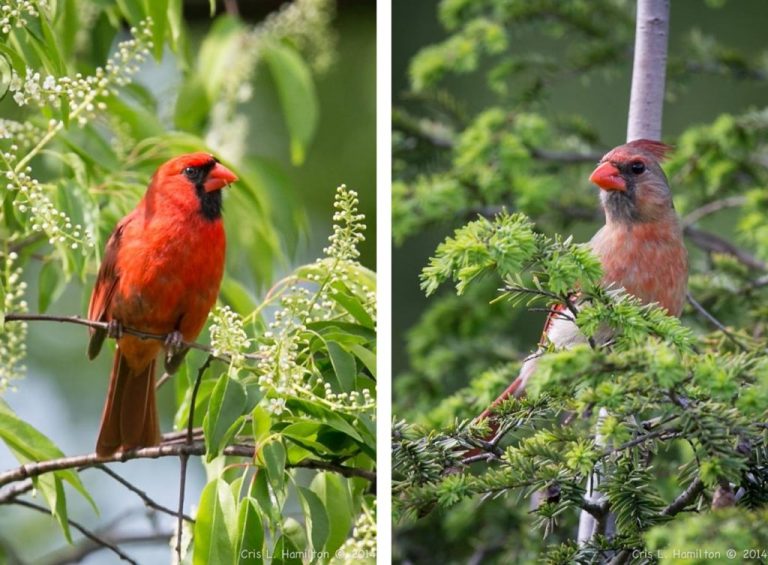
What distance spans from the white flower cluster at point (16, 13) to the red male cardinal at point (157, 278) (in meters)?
0.33

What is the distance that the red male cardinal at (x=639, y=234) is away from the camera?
159cm

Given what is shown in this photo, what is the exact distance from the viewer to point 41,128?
5.40 ft

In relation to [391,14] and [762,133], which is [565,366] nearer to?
[391,14]

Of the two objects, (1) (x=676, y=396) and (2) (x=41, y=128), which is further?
(2) (x=41, y=128)

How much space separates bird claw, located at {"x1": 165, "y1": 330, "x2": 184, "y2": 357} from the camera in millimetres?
1605

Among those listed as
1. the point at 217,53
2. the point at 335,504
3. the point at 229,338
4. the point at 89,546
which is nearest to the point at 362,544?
the point at 335,504

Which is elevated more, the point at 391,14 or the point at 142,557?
the point at 391,14

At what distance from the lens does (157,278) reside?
163 cm

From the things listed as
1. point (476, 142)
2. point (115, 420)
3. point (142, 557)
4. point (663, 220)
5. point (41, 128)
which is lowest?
point (142, 557)

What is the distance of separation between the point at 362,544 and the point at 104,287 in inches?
20.0

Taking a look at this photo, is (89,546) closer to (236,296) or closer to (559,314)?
(236,296)

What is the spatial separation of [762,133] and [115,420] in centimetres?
133

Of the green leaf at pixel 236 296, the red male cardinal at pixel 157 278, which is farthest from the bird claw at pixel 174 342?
the green leaf at pixel 236 296

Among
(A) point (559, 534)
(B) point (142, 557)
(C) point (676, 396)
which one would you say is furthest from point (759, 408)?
(B) point (142, 557)
